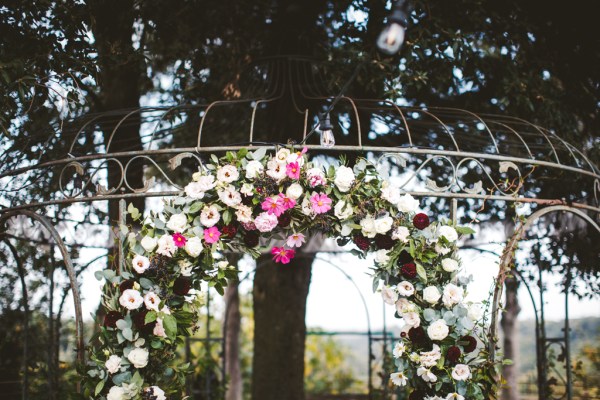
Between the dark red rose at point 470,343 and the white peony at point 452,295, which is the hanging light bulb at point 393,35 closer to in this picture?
the white peony at point 452,295

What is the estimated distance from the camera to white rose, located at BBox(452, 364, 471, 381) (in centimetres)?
393

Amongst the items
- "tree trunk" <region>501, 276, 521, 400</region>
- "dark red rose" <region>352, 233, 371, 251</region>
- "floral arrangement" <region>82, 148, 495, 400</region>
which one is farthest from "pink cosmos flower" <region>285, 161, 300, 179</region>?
"tree trunk" <region>501, 276, 521, 400</region>

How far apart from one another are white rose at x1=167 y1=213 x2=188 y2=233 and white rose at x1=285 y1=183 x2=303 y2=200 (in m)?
0.73

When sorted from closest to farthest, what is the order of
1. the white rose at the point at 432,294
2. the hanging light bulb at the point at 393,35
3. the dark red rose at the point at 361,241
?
the hanging light bulb at the point at 393,35
the white rose at the point at 432,294
the dark red rose at the point at 361,241

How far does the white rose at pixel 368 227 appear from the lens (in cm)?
412

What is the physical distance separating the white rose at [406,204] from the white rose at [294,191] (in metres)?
0.69

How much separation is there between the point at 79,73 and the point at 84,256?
3.15 meters

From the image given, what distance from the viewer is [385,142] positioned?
713 cm

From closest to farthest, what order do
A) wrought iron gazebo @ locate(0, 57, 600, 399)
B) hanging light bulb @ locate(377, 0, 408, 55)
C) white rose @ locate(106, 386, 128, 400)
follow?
hanging light bulb @ locate(377, 0, 408, 55)
white rose @ locate(106, 386, 128, 400)
wrought iron gazebo @ locate(0, 57, 600, 399)

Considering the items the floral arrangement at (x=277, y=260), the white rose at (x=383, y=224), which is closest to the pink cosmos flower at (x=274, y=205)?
the floral arrangement at (x=277, y=260)

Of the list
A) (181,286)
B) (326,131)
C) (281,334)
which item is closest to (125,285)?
(181,286)

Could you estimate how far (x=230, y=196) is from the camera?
408 cm

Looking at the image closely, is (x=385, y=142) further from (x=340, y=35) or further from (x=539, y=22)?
(x=539, y=22)

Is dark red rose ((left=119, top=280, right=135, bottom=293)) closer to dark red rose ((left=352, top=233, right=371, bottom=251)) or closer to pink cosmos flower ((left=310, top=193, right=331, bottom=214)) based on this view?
pink cosmos flower ((left=310, top=193, right=331, bottom=214))
